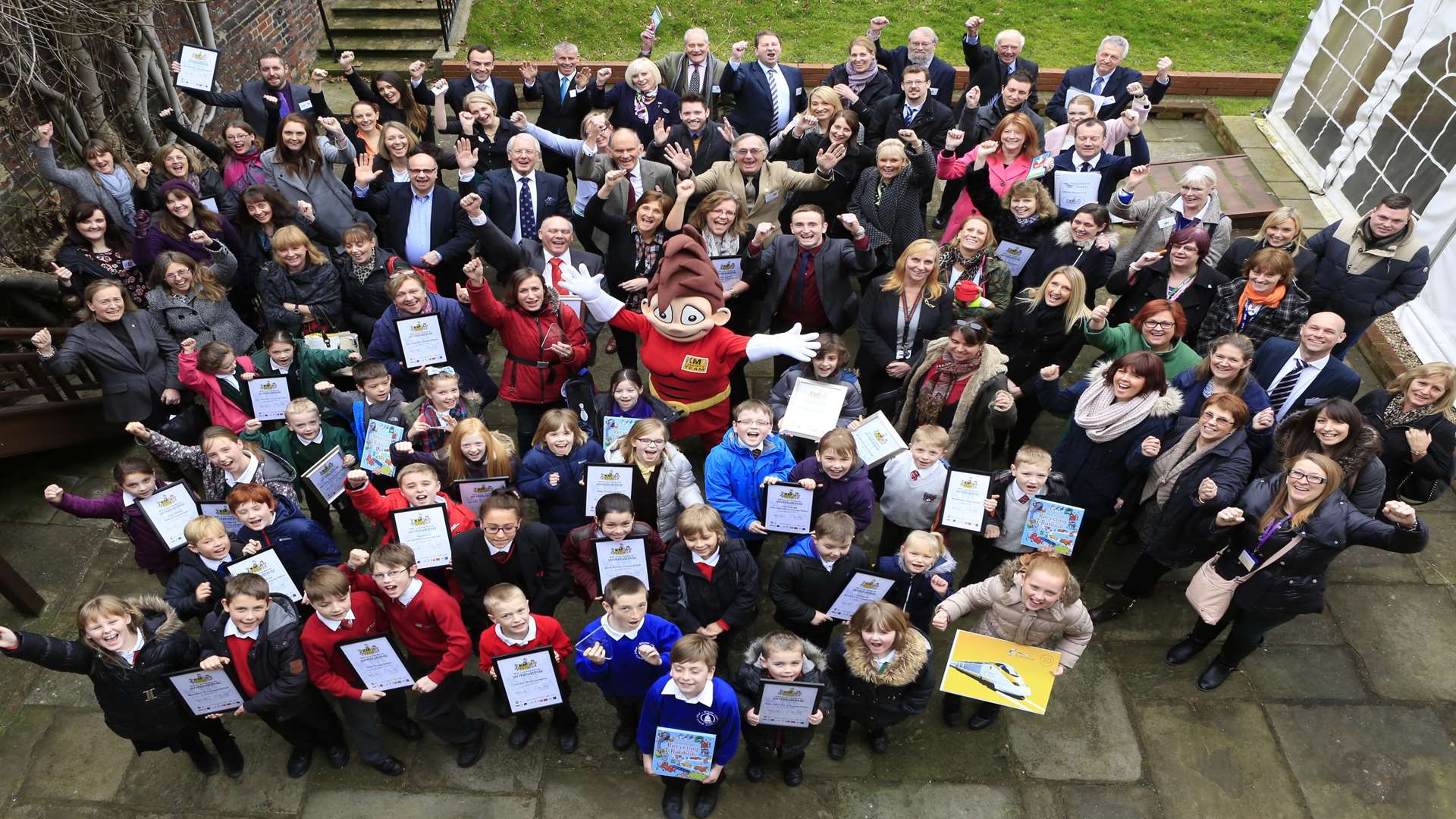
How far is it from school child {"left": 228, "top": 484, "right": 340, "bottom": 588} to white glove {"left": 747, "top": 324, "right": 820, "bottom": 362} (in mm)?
2979

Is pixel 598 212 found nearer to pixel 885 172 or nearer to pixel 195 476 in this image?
pixel 885 172

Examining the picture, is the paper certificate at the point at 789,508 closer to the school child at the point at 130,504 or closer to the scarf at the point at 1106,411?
the scarf at the point at 1106,411

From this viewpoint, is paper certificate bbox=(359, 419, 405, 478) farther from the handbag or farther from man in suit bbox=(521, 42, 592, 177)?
the handbag

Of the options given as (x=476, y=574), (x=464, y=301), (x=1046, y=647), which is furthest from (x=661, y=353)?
(x=1046, y=647)

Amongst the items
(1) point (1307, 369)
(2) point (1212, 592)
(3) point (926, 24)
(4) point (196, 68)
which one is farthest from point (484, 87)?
(3) point (926, 24)

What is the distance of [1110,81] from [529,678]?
8.32 m

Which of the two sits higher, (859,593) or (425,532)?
(425,532)

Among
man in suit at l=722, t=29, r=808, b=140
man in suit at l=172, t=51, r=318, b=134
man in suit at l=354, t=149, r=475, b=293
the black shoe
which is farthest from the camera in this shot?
man in suit at l=722, t=29, r=808, b=140

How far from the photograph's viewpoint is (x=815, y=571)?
502 centimetres

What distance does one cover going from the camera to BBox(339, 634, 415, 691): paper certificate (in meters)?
4.55

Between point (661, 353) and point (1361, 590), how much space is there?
17.5ft

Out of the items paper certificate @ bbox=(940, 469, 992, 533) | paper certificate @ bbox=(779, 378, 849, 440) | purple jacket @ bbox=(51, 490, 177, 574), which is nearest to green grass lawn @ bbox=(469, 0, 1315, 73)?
paper certificate @ bbox=(779, 378, 849, 440)

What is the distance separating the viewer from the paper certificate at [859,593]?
4.89 m

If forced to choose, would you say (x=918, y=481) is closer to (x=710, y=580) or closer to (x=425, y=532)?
(x=710, y=580)
